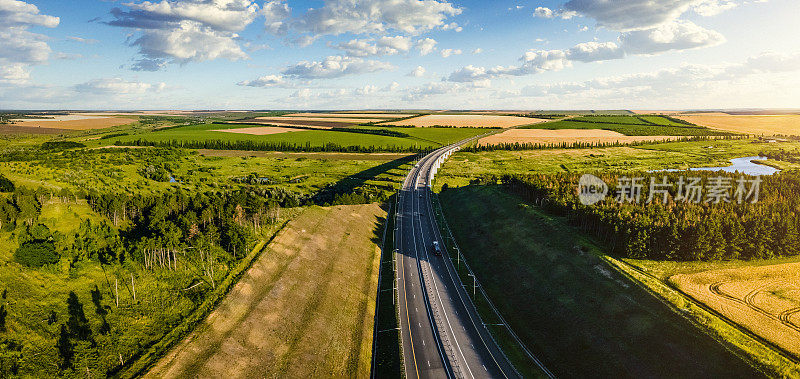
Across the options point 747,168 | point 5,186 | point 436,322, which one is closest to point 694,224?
point 436,322

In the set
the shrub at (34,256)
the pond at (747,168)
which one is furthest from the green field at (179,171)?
the pond at (747,168)

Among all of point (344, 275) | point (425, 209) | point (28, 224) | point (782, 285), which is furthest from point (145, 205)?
point (782, 285)

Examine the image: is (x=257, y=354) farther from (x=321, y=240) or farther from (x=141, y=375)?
(x=321, y=240)

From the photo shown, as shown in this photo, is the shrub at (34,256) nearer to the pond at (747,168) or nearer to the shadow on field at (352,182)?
the shadow on field at (352,182)

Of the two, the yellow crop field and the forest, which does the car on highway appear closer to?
the forest

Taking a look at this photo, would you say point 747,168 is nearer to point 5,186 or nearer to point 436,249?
point 436,249

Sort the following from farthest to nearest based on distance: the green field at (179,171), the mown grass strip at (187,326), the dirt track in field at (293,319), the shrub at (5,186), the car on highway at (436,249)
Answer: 1. the green field at (179,171)
2. the car on highway at (436,249)
3. the shrub at (5,186)
4. the dirt track in field at (293,319)
5. the mown grass strip at (187,326)
